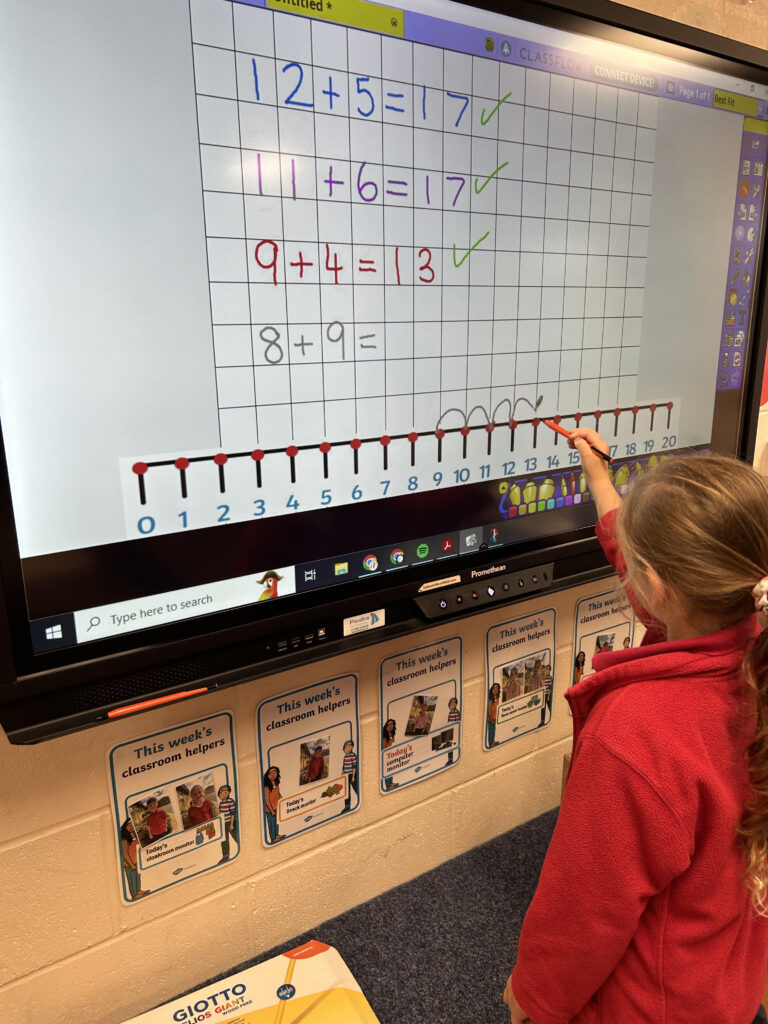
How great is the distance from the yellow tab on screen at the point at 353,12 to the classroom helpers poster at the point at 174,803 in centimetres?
81

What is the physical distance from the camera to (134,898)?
896 millimetres

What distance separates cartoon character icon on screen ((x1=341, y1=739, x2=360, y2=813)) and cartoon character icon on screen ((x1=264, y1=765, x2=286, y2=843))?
4.3 inches

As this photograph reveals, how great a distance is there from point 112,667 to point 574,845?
1.57ft

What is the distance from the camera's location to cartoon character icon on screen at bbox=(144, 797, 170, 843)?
2.91 feet

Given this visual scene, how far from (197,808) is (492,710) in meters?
0.52

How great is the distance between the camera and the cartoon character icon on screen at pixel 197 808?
917mm

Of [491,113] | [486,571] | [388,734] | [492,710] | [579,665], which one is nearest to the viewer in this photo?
[491,113]

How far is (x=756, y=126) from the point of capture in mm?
1155

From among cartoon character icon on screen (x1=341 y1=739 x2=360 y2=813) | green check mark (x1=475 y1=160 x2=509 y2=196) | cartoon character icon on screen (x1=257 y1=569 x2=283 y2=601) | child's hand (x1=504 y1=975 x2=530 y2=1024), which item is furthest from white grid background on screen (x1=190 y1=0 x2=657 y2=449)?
child's hand (x1=504 y1=975 x2=530 y2=1024)

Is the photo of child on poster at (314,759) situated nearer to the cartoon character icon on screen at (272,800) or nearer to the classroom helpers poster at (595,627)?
the cartoon character icon on screen at (272,800)

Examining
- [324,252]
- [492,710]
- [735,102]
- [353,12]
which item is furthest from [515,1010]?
[735,102]

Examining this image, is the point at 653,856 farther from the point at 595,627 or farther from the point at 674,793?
the point at 595,627

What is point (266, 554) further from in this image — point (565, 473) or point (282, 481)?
point (565, 473)

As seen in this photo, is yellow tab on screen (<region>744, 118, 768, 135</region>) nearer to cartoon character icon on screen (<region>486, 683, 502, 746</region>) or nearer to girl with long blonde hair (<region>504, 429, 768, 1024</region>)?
girl with long blonde hair (<region>504, 429, 768, 1024</region>)
